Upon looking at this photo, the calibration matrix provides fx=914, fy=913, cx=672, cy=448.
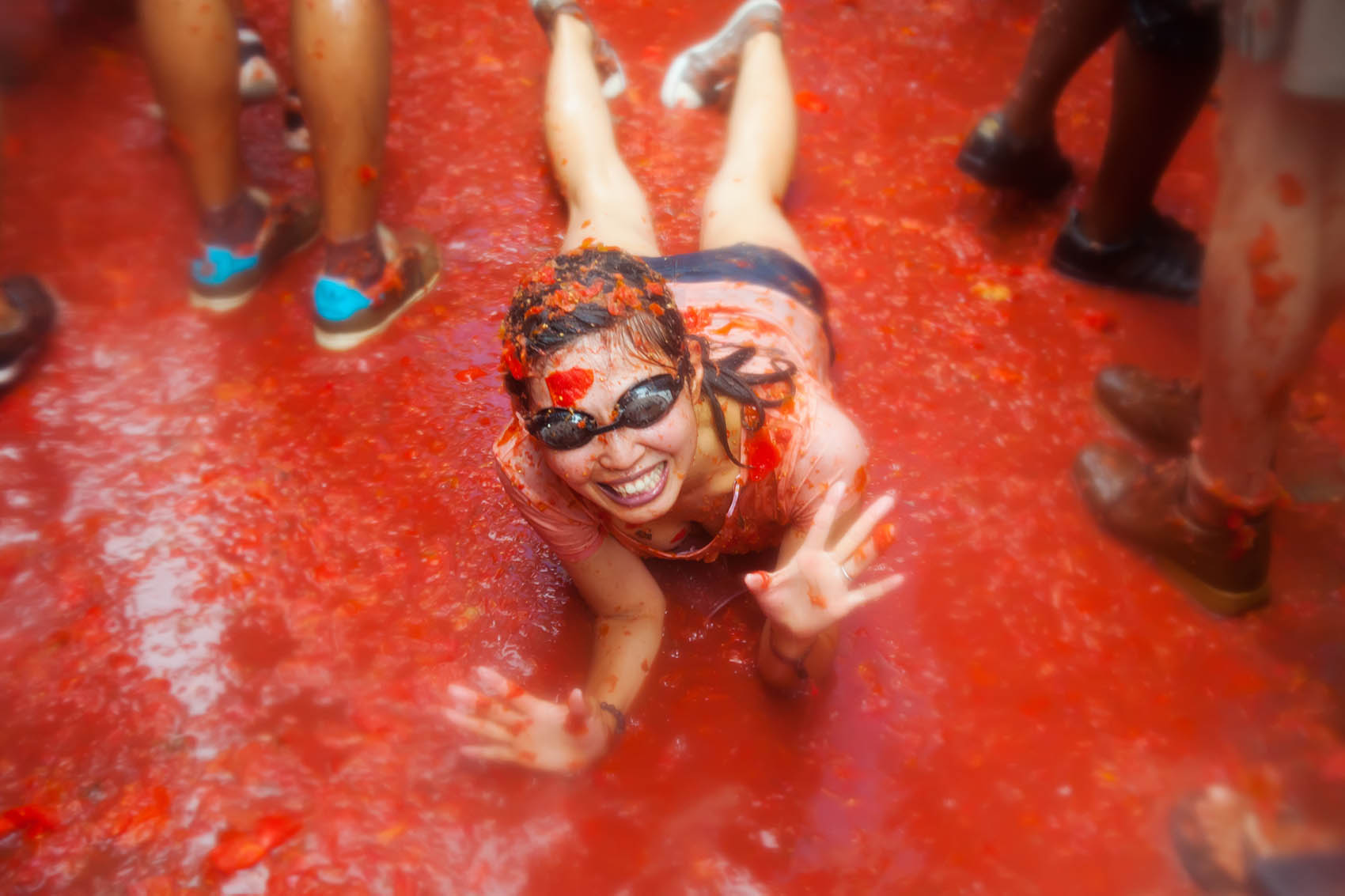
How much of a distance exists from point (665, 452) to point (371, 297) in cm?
141

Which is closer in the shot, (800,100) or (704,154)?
(704,154)

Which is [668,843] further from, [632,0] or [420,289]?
[632,0]

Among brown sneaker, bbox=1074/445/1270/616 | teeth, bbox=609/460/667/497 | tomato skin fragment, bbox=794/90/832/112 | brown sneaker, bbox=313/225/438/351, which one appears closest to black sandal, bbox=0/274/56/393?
brown sneaker, bbox=313/225/438/351

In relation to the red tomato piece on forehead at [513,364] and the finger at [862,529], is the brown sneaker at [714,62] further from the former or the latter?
the finger at [862,529]

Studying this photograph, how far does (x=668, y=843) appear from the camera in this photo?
5.75 ft

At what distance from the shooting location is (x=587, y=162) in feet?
8.86

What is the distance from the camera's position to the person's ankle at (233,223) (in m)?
2.67

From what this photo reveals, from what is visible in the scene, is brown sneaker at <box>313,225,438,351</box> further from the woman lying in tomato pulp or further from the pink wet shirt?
the pink wet shirt

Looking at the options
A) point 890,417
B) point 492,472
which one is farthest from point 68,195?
point 890,417

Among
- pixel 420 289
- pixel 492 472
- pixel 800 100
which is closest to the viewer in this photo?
pixel 492 472

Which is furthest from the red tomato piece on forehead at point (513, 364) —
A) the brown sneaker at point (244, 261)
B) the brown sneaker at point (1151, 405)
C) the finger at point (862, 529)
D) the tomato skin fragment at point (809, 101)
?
the tomato skin fragment at point (809, 101)

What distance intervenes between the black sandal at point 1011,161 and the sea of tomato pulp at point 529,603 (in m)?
0.08

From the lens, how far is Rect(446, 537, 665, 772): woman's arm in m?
1.69

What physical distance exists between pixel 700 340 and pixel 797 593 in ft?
1.79
